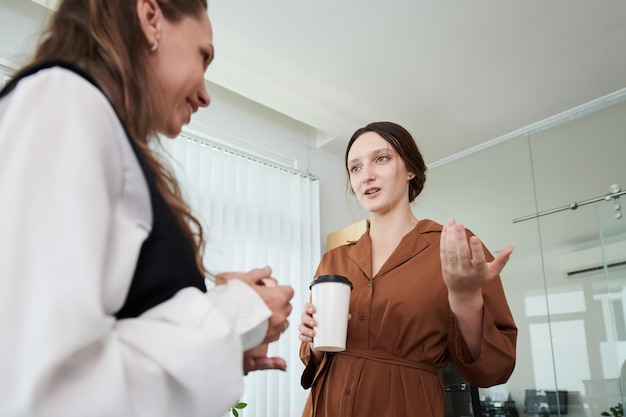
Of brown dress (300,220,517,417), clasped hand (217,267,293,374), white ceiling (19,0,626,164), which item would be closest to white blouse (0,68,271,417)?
clasped hand (217,267,293,374)

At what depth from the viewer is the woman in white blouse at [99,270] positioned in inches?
16.3

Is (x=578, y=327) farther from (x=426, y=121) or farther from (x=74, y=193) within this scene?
(x=74, y=193)

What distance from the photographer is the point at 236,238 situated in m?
3.19

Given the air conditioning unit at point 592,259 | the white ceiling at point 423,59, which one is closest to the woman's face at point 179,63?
the white ceiling at point 423,59

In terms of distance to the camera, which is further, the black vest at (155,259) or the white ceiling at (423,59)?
the white ceiling at (423,59)

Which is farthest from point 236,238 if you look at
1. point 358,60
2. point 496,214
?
point 496,214

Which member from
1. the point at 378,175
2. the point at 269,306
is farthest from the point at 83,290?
the point at 378,175

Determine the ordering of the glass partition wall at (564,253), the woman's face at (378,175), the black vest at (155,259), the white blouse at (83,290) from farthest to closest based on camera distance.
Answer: the glass partition wall at (564,253) < the woman's face at (378,175) < the black vest at (155,259) < the white blouse at (83,290)

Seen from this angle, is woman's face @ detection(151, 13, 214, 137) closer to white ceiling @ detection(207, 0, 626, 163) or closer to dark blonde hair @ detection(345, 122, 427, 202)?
dark blonde hair @ detection(345, 122, 427, 202)

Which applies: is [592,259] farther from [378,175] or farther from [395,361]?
[395,361]

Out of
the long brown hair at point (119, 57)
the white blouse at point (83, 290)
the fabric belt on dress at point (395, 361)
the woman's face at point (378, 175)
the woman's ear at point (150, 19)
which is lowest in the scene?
the fabric belt on dress at point (395, 361)

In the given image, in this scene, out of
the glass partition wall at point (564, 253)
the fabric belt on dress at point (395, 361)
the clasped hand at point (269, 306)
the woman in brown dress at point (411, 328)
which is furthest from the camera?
the glass partition wall at point (564, 253)

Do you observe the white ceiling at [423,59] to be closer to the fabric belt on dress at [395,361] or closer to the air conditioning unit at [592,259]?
the air conditioning unit at [592,259]

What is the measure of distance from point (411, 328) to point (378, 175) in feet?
1.63
